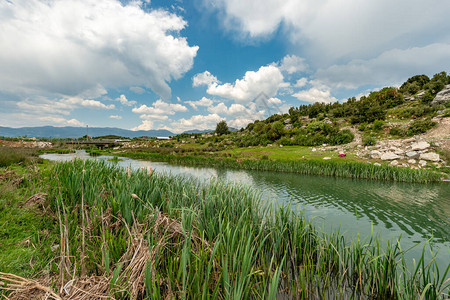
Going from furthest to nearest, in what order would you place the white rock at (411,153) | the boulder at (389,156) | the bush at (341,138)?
1. the bush at (341,138)
2. the boulder at (389,156)
3. the white rock at (411,153)

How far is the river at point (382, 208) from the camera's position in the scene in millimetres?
6977

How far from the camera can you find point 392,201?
11.9 m

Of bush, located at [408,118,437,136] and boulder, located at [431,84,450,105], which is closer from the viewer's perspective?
bush, located at [408,118,437,136]

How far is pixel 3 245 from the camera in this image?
11.6ft

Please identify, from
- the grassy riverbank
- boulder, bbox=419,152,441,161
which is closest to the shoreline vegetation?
Result: boulder, bbox=419,152,441,161

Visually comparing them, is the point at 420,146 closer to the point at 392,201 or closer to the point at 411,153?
the point at 411,153

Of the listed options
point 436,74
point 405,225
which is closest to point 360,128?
point 436,74

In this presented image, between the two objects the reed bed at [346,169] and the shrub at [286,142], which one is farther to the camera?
the shrub at [286,142]

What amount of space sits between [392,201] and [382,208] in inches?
90.5

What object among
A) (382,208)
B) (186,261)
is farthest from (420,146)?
(186,261)

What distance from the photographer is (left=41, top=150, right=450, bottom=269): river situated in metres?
6.98

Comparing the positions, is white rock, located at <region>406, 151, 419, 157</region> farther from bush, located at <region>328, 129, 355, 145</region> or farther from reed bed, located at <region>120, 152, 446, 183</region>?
bush, located at <region>328, 129, 355, 145</region>

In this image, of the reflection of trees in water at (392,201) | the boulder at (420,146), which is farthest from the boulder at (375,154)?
the reflection of trees in water at (392,201)

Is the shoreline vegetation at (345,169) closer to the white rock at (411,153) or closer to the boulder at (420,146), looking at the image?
the white rock at (411,153)
